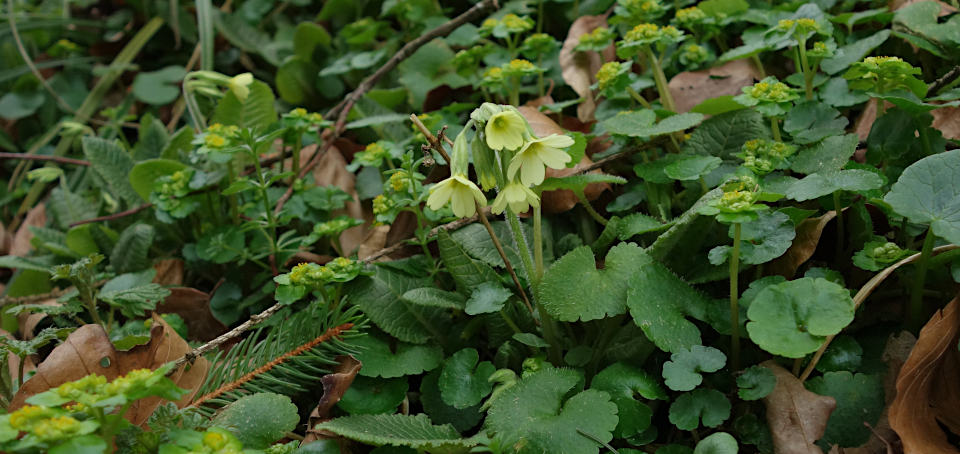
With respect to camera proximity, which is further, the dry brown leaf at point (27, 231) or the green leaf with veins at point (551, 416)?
the dry brown leaf at point (27, 231)

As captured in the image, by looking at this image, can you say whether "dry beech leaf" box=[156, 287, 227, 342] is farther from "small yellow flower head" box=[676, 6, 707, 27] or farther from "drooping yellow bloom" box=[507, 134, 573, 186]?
"small yellow flower head" box=[676, 6, 707, 27]

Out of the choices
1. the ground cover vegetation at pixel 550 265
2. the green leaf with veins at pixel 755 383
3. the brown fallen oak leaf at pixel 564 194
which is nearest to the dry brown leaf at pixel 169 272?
the ground cover vegetation at pixel 550 265

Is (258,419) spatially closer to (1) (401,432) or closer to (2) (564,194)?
(1) (401,432)

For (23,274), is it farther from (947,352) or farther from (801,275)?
(947,352)

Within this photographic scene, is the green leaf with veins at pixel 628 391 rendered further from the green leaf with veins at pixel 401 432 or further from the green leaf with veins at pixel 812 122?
the green leaf with veins at pixel 812 122

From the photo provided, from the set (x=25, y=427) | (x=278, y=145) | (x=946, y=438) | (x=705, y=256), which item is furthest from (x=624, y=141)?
(x=25, y=427)

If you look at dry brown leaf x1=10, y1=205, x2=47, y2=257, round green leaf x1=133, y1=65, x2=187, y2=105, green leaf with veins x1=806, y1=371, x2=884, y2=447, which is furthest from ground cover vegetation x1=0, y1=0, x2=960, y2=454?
round green leaf x1=133, y1=65, x2=187, y2=105
